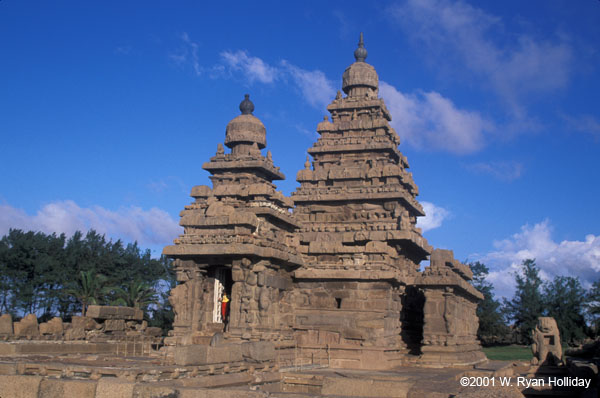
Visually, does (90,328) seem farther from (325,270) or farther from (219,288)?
(325,270)

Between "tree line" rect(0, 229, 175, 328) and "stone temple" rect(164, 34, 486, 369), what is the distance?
1735 cm

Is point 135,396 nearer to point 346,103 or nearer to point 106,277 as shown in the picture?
point 346,103

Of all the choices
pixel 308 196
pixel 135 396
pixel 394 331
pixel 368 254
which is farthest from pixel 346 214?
pixel 135 396

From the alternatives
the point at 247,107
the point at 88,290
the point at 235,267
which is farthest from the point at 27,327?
the point at 88,290

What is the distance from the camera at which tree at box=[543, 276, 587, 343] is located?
130ft

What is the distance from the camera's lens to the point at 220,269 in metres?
19.2

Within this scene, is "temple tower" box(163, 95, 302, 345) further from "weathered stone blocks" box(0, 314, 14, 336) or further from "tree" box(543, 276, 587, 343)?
"tree" box(543, 276, 587, 343)

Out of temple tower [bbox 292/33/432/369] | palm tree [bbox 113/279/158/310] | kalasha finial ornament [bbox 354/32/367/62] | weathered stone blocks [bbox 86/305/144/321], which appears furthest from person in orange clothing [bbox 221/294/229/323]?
palm tree [bbox 113/279/158/310]

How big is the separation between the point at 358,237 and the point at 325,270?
2.23m

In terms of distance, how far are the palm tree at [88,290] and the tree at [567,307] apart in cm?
2905

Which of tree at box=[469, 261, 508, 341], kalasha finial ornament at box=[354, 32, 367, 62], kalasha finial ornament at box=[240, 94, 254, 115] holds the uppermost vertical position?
kalasha finial ornament at box=[354, 32, 367, 62]

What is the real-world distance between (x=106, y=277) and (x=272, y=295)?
25.4 meters

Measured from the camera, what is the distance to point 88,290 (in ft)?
123

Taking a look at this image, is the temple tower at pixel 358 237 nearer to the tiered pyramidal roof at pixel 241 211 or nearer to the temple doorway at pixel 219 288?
the tiered pyramidal roof at pixel 241 211
